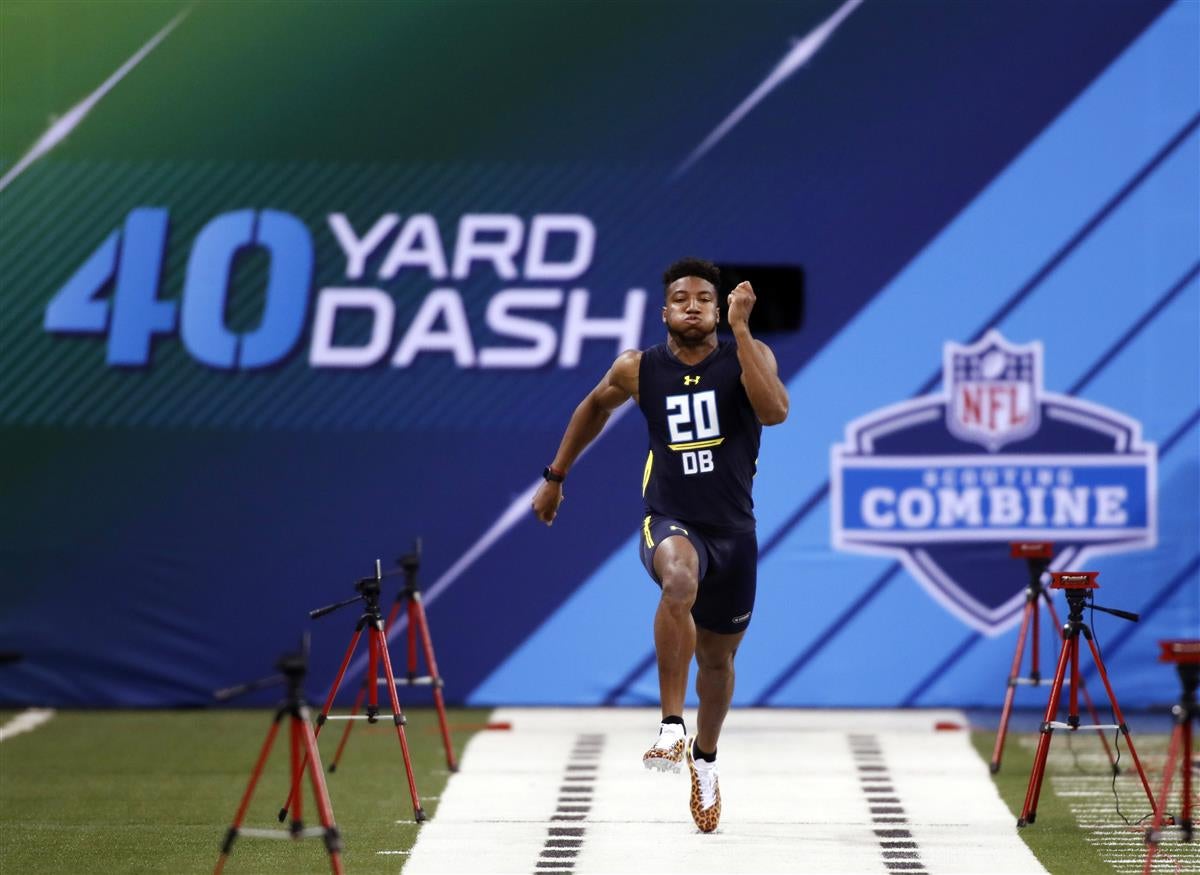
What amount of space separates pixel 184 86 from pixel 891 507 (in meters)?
4.28

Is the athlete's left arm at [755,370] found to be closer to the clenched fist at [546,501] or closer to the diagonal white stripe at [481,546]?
the clenched fist at [546,501]

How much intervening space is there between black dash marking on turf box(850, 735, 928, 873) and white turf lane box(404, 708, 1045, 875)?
16 millimetres

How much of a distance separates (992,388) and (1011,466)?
1.37 ft

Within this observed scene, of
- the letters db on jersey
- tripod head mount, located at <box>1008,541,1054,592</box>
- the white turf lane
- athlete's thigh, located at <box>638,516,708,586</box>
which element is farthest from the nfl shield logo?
athlete's thigh, located at <box>638,516,708,586</box>

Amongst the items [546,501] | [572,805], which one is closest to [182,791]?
[572,805]

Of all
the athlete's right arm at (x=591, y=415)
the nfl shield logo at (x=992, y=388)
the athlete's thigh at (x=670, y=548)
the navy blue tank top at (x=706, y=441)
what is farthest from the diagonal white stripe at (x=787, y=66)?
the athlete's thigh at (x=670, y=548)

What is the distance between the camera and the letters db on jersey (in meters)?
9.89

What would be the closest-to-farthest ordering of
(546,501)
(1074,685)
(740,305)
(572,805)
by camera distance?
(740,305) < (1074,685) < (546,501) < (572,805)

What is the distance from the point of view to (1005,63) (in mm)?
9867

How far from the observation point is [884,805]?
7148 millimetres

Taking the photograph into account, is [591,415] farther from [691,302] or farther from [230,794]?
[230,794]

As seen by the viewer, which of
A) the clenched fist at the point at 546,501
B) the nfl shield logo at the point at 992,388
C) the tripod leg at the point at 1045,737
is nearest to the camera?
the tripod leg at the point at 1045,737

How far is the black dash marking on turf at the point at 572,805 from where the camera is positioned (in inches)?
238

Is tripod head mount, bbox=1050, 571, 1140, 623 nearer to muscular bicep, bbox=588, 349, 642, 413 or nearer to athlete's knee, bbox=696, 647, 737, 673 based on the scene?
athlete's knee, bbox=696, 647, 737, 673
